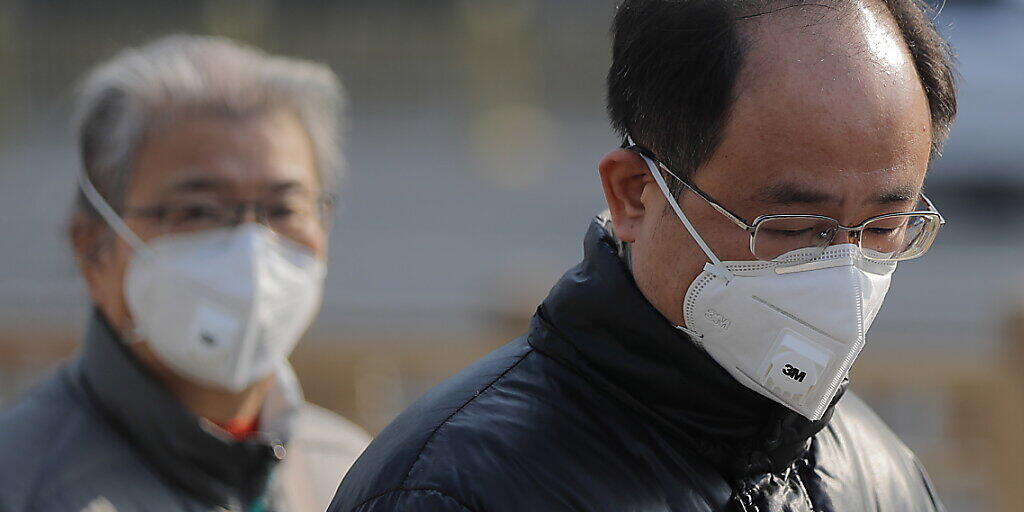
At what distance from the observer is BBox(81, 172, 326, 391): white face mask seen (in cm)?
263

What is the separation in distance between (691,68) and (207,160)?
4.50ft

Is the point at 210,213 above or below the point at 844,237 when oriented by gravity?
below

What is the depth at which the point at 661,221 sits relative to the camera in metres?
1.62

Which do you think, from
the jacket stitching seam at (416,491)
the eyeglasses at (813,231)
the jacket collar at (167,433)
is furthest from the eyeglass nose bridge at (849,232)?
the jacket collar at (167,433)

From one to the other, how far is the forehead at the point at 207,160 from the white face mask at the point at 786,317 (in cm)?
125

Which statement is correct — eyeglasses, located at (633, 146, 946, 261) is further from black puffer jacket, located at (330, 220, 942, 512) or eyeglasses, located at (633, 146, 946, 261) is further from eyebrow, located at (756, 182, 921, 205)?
black puffer jacket, located at (330, 220, 942, 512)

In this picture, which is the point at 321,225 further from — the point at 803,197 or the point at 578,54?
the point at 578,54

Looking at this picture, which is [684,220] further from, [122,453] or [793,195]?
[122,453]

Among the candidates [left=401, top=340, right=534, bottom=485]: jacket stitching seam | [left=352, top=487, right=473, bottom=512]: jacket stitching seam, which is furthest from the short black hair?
[left=352, top=487, right=473, bottom=512]: jacket stitching seam

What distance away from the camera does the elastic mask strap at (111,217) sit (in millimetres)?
2668

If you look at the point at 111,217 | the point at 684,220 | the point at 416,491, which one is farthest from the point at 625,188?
the point at 111,217

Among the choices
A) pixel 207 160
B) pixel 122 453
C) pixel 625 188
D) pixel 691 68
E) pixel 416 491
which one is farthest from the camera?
pixel 207 160

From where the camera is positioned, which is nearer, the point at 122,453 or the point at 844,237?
the point at 844,237

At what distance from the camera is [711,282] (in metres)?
1.60
